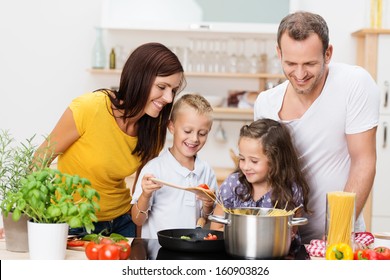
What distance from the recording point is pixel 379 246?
2146 millimetres

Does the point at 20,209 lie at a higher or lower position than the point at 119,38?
lower

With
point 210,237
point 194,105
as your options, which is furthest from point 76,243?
point 194,105

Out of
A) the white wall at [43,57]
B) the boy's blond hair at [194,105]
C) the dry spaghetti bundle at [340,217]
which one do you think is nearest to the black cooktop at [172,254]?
the dry spaghetti bundle at [340,217]

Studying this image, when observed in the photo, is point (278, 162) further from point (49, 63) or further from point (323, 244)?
point (49, 63)

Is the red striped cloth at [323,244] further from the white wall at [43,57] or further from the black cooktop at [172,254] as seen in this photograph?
the white wall at [43,57]

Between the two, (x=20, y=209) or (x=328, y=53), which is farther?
(x=328, y=53)

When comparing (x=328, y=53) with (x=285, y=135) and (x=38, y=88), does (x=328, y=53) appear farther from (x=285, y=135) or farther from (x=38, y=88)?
(x=38, y=88)

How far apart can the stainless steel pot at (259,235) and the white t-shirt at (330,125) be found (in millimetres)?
651

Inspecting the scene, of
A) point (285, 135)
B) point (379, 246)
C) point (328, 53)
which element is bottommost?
point (379, 246)

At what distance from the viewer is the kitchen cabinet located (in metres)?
4.87

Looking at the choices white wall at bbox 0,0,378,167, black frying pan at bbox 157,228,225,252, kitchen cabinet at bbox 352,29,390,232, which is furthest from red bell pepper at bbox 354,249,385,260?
white wall at bbox 0,0,378,167
